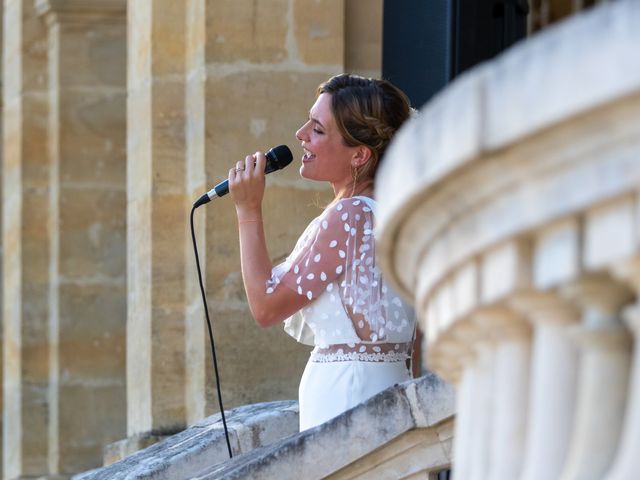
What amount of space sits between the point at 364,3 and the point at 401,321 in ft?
7.71

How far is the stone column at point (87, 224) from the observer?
30.1 ft

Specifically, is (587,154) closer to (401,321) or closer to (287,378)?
(401,321)

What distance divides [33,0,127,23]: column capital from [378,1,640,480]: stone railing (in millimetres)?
7303

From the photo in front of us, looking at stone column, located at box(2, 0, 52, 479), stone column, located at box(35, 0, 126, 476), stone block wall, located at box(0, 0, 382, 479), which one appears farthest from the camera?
stone column, located at box(2, 0, 52, 479)

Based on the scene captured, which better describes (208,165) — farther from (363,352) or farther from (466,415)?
(466,415)

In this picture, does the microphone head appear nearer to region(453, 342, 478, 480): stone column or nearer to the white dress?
the white dress

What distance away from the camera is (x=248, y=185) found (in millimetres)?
4355

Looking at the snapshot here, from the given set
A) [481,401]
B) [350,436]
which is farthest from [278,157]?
[481,401]

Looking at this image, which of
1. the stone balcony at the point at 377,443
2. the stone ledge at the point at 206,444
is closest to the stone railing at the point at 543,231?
the stone balcony at the point at 377,443

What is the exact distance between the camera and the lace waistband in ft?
14.2

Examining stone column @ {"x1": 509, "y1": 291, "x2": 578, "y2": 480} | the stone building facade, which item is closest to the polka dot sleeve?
the stone building facade

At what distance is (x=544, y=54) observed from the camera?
172cm

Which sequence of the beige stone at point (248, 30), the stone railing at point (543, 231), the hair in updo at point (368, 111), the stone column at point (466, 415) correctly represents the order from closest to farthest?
the stone railing at point (543, 231)
the stone column at point (466, 415)
the hair in updo at point (368, 111)
the beige stone at point (248, 30)

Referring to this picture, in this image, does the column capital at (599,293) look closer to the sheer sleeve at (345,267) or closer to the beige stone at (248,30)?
the sheer sleeve at (345,267)
